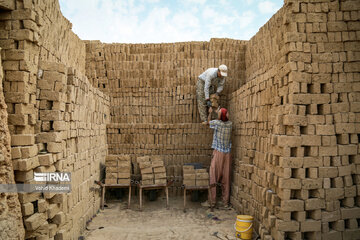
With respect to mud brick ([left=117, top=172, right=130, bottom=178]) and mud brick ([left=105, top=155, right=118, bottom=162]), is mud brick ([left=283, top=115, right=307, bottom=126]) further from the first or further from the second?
mud brick ([left=105, top=155, right=118, bottom=162])

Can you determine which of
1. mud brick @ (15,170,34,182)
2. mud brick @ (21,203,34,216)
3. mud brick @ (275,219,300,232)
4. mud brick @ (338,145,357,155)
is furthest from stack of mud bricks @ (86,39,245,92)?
mud brick @ (21,203,34,216)

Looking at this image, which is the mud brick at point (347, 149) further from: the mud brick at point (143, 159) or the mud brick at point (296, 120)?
the mud brick at point (143, 159)

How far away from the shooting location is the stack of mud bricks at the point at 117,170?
797cm

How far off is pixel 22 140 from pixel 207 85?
5.91 metres

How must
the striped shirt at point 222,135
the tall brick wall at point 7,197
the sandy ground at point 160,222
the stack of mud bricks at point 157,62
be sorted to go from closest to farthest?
1. the tall brick wall at point 7,197
2. the sandy ground at point 160,222
3. the striped shirt at point 222,135
4. the stack of mud bricks at point 157,62

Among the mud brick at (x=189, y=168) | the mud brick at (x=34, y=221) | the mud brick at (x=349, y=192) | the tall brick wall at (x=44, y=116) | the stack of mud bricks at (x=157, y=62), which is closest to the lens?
the mud brick at (x=34, y=221)

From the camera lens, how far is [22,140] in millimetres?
4379

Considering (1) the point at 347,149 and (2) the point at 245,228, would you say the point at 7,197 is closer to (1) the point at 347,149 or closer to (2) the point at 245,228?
(2) the point at 245,228

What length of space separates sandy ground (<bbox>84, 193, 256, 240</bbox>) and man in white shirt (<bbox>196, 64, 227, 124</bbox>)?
10.2 ft

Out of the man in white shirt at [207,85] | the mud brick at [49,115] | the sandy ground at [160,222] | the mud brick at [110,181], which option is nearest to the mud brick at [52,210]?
the sandy ground at [160,222]

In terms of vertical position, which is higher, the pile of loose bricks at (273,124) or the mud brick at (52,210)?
the pile of loose bricks at (273,124)

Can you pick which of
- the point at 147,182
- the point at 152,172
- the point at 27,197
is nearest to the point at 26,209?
the point at 27,197

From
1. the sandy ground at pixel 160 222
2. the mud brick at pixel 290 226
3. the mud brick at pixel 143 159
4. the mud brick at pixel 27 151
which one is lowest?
the sandy ground at pixel 160 222

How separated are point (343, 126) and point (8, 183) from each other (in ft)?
19.5
